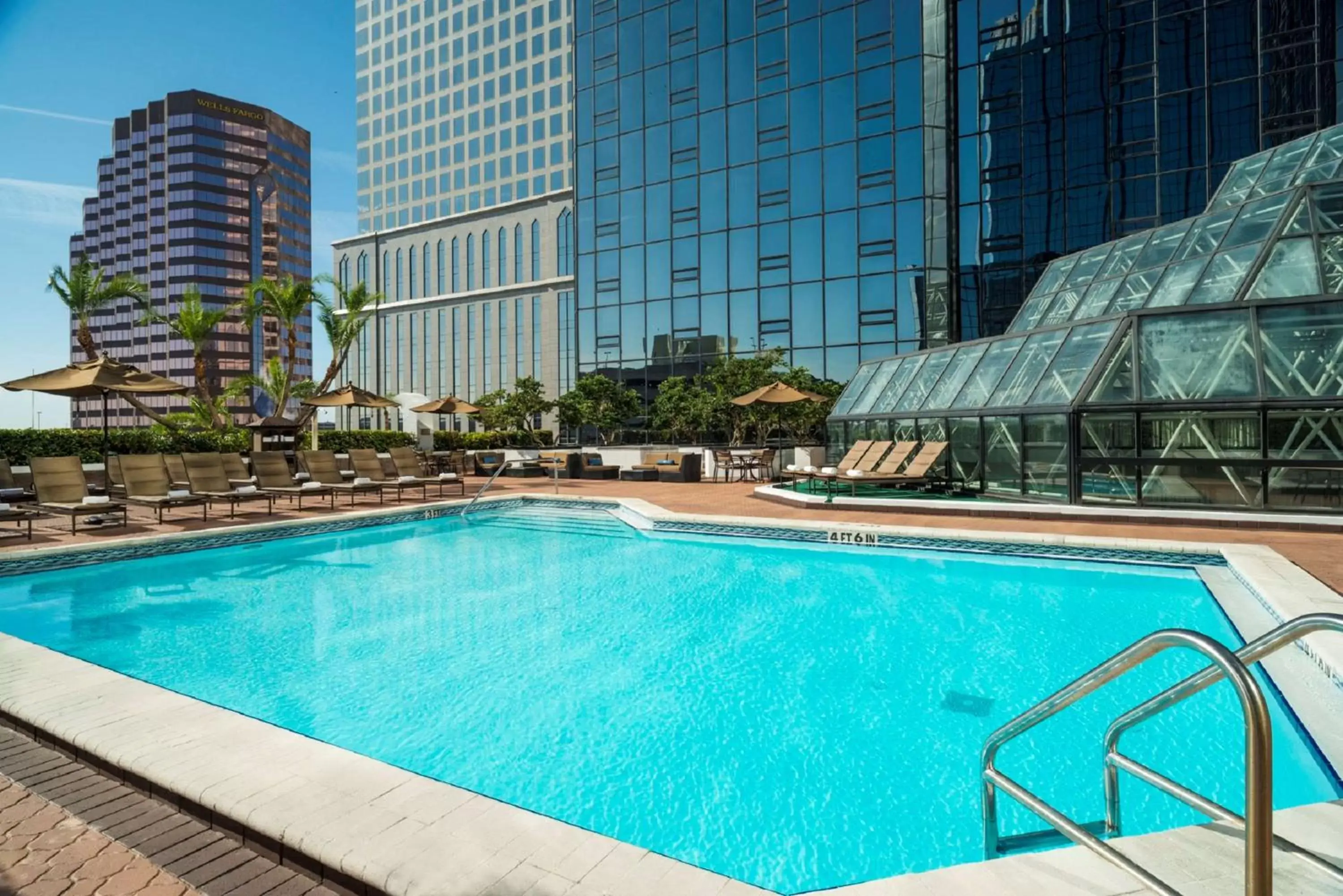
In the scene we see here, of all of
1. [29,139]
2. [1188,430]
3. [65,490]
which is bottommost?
[65,490]

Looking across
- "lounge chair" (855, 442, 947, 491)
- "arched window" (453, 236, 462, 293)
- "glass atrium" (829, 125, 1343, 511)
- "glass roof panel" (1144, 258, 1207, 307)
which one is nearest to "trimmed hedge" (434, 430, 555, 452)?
"lounge chair" (855, 442, 947, 491)

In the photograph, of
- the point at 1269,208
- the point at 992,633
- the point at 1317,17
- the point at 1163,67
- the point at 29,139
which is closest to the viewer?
the point at 992,633

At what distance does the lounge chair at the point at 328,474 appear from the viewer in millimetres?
14023

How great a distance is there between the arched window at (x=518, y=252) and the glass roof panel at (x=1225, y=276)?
123 feet

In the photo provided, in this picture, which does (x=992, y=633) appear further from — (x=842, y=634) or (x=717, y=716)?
(x=717, y=716)

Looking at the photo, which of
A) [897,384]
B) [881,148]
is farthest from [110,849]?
[881,148]

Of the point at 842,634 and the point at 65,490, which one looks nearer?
the point at 842,634

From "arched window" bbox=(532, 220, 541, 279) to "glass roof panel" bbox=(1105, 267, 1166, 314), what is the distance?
34.0 metres

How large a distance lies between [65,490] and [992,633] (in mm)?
12773

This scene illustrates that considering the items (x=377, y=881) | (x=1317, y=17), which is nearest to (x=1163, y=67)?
(x=1317, y=17)

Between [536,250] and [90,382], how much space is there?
32.8 m

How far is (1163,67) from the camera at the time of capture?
67.3ft

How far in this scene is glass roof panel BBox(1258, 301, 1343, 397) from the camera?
9.58 m

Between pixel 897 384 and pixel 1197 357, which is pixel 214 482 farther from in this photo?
pixel 1197 357
